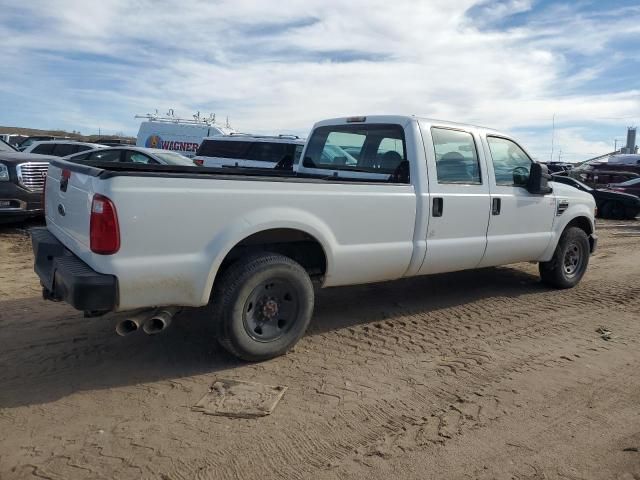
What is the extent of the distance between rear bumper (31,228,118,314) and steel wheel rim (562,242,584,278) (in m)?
5.59

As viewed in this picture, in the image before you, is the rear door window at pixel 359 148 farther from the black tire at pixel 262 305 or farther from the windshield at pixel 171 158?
the windshield at pixel 171 158

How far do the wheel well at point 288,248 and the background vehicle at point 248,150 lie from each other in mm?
9154

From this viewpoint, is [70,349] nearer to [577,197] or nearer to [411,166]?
[411,166]

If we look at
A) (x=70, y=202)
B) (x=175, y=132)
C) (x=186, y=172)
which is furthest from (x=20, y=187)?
(x=175, y=132)

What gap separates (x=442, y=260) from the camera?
538cm

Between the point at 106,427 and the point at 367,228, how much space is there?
2.48 m

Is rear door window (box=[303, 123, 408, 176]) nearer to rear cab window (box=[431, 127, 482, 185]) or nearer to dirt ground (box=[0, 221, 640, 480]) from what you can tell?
rear cab window (box=[431, 127, 482, 185])

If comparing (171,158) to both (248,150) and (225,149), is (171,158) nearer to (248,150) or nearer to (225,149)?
(248,150)

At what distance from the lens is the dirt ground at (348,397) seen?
303 cm

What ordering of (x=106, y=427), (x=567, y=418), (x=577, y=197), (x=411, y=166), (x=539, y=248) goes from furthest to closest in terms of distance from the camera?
(x=577, y=197) → (x=539, y=248) → (x=411, y=166) → (x=567, y=418) → (x=106, y=427)

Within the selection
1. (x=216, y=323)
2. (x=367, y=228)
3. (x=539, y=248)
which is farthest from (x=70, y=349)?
(x=539, y=248)

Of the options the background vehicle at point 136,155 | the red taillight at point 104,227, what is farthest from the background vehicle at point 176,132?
the red taillight at point 104,227

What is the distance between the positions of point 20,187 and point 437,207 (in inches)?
284

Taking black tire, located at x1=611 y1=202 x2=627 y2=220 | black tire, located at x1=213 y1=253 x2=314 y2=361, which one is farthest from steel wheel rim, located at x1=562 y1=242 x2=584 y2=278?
black tire, located at x1=611 y1=202 x2=627 y2=220
